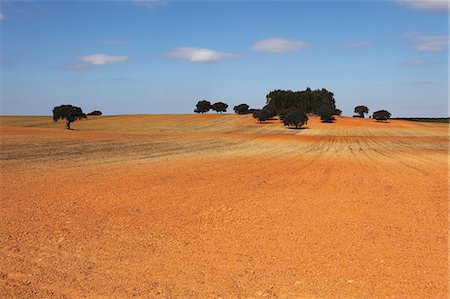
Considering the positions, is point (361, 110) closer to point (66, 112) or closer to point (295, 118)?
point (295, 118)

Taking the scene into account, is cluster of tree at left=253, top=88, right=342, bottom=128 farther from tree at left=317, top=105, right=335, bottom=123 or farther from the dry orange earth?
the dry orange earth

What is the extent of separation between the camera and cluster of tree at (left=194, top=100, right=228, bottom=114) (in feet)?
353

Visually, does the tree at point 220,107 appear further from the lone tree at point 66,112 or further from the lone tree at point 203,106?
the lone tree at point 66,112

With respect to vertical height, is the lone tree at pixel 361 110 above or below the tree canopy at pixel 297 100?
below

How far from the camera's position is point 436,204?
36.6ft

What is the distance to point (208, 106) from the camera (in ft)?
356

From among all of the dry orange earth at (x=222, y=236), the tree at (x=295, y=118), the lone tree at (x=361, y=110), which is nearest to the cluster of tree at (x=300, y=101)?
the lone tree at (x=361, y=110)

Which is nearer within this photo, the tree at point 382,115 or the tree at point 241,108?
the tree at point 382,115

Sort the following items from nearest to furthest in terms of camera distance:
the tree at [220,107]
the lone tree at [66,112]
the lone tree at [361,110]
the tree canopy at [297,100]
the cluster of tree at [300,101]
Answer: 1. the lone tree at [66,112]
2. the cluster of tree at [300,101]
3. the tree canopy at [297,100]
4. the lone tree at [361,110]
5. the tree at [220,107]

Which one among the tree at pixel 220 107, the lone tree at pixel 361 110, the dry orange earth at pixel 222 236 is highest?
the tree at pixel 220 107

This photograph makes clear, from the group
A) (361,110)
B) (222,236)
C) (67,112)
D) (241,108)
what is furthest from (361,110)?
(222,236)

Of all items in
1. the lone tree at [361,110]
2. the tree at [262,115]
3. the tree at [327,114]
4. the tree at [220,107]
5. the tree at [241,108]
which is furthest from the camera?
the tree at [220,107]

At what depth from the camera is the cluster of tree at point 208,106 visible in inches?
4240

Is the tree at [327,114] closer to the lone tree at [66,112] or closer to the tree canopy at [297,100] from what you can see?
the tree canopy at [297,100]
